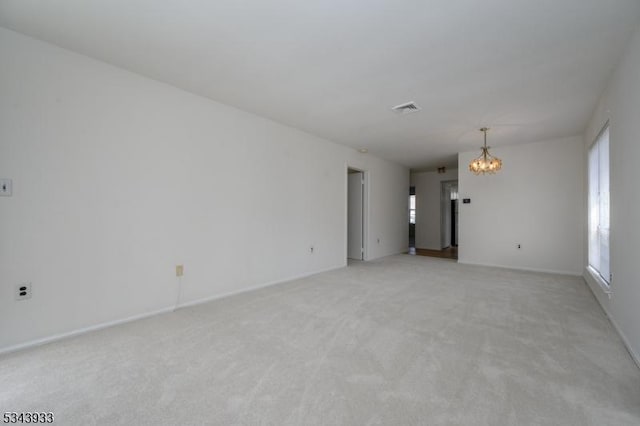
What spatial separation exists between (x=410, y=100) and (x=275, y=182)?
219cm

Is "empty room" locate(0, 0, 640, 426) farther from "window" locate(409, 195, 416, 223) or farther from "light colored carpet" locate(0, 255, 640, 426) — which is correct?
"window" locate(409, 195, 416, 223)

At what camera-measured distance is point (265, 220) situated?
4102 mm

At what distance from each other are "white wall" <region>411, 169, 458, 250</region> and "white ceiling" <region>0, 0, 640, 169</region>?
4675 mm

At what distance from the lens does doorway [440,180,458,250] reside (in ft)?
27.7

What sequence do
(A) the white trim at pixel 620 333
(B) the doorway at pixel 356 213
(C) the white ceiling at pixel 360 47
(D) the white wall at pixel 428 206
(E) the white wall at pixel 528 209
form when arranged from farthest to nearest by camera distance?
(D) the white wall at pixel 428 206 < (B) the doorway at pixel 356 213 < (E) the white wall at pixel 528 209 < (A) the white trim at pixel 620 333 < (C) the white ceiling at pixel 360 47

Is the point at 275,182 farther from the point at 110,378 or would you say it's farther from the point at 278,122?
the point at 110,378

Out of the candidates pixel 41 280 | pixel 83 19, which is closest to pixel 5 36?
pixel 83 19

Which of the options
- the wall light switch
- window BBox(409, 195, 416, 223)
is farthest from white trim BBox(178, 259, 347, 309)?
window BBox(409, 195, 416, 223)

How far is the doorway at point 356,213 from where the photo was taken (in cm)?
643

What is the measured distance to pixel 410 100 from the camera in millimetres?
3383

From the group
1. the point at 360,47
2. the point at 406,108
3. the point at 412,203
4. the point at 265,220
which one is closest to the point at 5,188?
the point at 265,220

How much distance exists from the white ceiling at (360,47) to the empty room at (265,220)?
2cm

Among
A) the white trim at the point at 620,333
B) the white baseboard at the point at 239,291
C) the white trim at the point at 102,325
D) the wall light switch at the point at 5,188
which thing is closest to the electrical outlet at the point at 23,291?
the white trim at the point at 102,325

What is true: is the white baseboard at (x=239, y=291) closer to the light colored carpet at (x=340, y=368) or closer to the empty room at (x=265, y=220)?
the empty room at (x=265, y=220)
